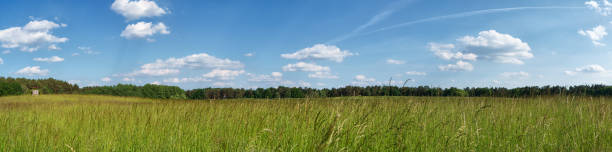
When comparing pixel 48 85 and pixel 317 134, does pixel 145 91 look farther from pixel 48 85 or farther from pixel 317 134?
pixel 317 134

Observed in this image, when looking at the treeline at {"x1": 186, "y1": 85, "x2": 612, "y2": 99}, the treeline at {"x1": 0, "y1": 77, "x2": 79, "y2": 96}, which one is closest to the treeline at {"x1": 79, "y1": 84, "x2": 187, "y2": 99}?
the treeline at {"x1": 0, "y1": 77, "x2": 79, "y2": 96}

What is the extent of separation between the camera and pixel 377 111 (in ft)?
17.4

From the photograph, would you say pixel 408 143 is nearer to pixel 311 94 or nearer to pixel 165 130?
pixel 311 94

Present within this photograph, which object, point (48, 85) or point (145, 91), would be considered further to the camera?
point (48, 85)

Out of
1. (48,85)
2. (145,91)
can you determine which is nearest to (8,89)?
(145,91)

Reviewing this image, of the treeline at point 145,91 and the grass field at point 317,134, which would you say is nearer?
the grass field at point 317,134

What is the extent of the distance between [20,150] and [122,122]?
4.96ft

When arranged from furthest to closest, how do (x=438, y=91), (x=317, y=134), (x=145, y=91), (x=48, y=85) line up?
1. (x=48, y=85)
2. (x=145, y=91)
3. (x=438, y=91)
4. (x=317, y=134)

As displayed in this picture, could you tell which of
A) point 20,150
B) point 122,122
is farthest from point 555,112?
point 20,150

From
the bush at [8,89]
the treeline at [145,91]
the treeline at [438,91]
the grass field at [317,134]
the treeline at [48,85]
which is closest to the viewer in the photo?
the grass field at [317,134]

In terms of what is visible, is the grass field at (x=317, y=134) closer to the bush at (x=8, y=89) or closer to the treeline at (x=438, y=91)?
the treeline at (x=438, y=91)

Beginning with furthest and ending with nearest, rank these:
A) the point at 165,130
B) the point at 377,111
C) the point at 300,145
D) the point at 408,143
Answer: the point at 377,111 → the point at 165,130 → the point at 408,143 → the point at 300,145

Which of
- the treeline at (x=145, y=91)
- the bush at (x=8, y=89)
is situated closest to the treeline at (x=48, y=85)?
the bush at (x=8, y=89)

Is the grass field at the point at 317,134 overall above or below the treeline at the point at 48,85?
below
